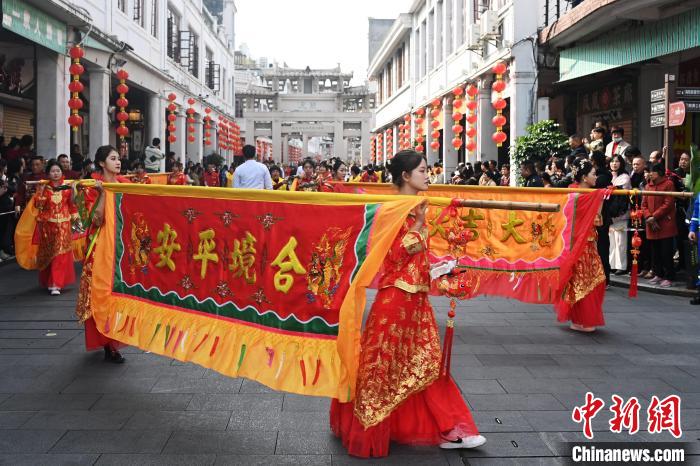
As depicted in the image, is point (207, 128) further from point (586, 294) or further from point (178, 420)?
point (178, 420)

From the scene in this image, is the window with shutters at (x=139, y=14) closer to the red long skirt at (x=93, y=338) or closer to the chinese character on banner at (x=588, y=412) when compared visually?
the red long skirt at (x=93, y=338)

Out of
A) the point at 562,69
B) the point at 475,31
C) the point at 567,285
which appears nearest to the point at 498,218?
the point at 567,285

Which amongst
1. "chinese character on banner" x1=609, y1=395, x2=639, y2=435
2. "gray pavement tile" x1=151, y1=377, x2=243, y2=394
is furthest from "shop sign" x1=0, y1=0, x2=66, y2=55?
"chinese character on banner" x1=609, y1=395, x2=639, y2=435

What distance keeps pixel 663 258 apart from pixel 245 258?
6722 millimetres

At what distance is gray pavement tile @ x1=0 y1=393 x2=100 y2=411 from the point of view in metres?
4.20

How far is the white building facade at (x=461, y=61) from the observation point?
583 inches

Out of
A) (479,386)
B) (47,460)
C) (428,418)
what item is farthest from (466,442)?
(47,460)

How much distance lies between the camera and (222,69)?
36000 millimetres

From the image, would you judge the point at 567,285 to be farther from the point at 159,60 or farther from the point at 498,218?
the point at 159,60

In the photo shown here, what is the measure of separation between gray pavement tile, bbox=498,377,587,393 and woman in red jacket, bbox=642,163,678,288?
4449mm

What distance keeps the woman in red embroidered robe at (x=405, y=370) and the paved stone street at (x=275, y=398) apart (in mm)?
106

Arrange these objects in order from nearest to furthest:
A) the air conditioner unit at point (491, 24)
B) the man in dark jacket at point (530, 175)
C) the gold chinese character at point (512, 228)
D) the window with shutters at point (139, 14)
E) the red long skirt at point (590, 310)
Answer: the red long skirt at point (590, 310) → the gold chinese character at point (512, 228) → the man in dark jacket at point (530, 175) → the air conditioner unit at point (491, 24) → the window with shutters at point (139, 14)

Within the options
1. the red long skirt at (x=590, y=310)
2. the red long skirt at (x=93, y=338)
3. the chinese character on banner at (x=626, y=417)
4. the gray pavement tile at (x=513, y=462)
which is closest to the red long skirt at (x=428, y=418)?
the gray pavement tile at (x=513, y=462)

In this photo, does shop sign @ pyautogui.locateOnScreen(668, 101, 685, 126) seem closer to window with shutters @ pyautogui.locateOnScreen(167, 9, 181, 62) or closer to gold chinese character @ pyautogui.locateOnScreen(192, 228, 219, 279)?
gold chinese character @ pyautogui.locateOnScreen(192, 228, 219, 279)
